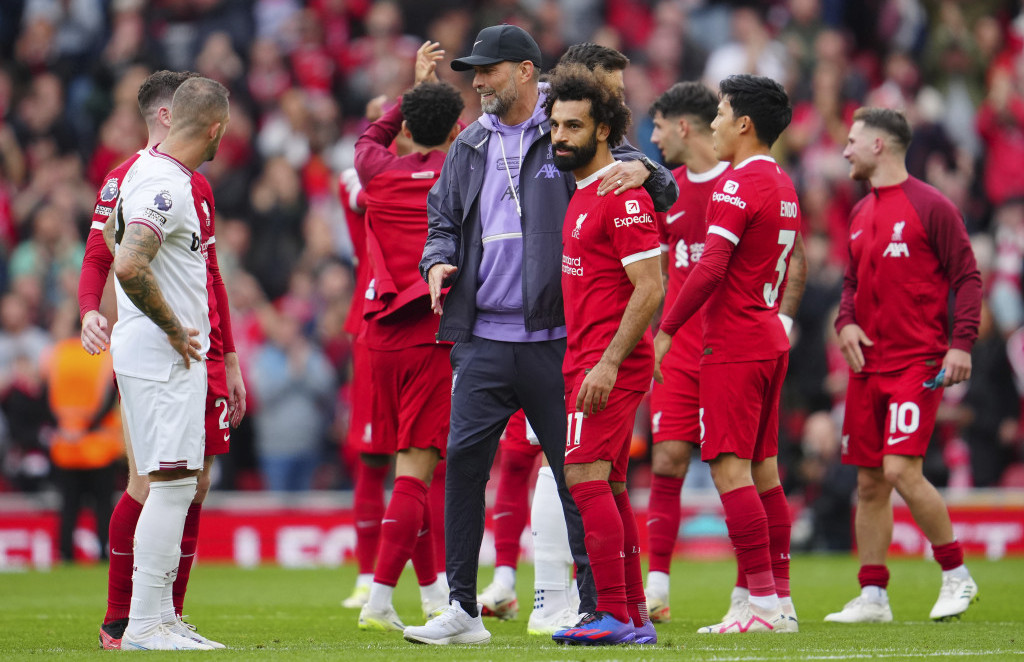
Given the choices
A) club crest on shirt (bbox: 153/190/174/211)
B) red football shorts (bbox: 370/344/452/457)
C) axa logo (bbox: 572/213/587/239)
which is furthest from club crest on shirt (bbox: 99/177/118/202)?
axa logo (bbox: 572/213/587/239)

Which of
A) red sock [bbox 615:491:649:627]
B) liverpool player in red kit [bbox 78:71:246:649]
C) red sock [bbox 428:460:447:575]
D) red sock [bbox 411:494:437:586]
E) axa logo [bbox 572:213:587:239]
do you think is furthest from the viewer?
red sock [bbox 428:460:447:575]

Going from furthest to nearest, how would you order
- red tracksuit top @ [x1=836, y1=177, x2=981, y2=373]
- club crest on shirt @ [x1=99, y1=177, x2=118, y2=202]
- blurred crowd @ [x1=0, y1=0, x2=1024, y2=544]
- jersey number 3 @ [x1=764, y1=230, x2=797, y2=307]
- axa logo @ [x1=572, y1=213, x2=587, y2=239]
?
blurred crowd @ [x1=0, y1=0, x2=1024, y2=544], red tracksuit top @ [x1=836, y1=177, x2=981, y2=373], jersey number 3 @ [x1=764, y1=230, x2=797, y2=307], club crest on shirt @ [x1=99, y1=177, x2=118, y2=202], axa logo @ [x1=572, y1=213, x2=587, y2=239]

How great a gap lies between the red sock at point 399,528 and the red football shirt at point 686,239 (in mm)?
1943

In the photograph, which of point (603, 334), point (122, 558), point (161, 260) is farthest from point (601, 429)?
point (122, 558)

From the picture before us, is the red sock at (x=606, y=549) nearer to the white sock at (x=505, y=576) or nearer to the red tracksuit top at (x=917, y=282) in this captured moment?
the white sock at (x=505, y=576)

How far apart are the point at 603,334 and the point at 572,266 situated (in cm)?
36

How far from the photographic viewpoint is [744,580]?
26.4ft

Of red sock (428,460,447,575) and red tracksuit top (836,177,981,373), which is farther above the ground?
red tracksuit top (836,177,981,373)

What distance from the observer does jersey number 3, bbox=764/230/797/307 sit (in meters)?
7.80

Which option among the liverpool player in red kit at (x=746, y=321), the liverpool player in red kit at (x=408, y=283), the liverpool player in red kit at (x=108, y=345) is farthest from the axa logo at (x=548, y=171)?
the liverpool player in red kit at (x=108, y=345)

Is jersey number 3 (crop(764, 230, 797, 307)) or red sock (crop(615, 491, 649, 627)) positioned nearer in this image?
red sock (crop(615, 491, 649, 627))

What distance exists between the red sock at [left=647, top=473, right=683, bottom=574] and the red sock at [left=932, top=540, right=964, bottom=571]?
1586 mm

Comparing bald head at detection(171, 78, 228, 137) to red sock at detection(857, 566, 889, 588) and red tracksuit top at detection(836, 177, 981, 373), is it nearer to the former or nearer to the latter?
red tracksuit top at detection(836, 177, 981, 373)

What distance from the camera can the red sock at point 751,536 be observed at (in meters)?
7.59
